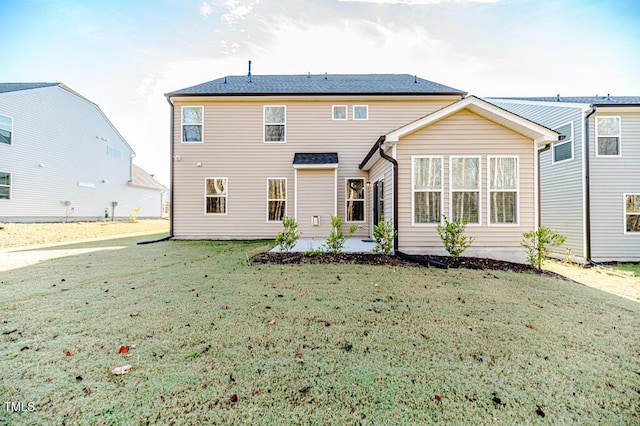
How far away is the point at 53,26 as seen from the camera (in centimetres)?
971

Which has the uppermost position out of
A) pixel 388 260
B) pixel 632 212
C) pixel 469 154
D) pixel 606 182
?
pixel 469 154

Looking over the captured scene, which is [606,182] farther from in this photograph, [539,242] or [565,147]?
[539,242]

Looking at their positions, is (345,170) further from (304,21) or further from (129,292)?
(129,292)

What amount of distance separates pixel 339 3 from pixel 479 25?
5.86m

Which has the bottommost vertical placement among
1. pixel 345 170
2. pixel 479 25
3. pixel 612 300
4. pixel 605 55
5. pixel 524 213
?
pixel 612 300

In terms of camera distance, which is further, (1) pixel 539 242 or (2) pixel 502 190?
(2) pixel 502 190

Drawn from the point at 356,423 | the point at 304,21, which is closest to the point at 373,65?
the point at 304,21

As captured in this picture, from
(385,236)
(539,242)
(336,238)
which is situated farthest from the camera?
(336,238)

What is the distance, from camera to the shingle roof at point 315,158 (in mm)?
9400

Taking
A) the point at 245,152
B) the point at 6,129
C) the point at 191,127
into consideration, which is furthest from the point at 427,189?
the point at 6,129

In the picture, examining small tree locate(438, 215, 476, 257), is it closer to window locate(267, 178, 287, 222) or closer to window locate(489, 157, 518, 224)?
window locate(489, 157, 518, 224)

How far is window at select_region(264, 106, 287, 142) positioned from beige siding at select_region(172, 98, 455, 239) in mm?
197

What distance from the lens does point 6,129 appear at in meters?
12.6

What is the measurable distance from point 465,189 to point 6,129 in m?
19.8
